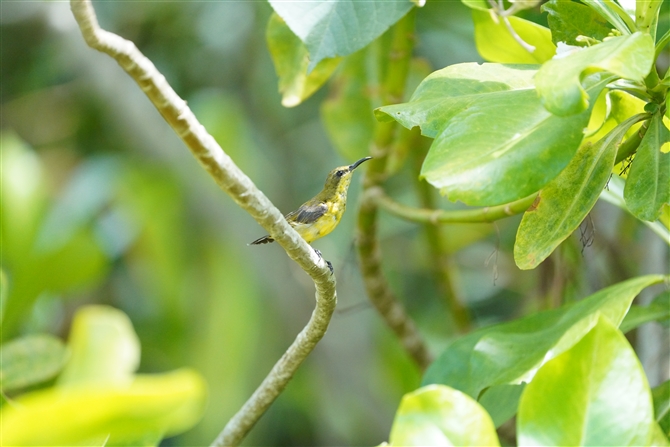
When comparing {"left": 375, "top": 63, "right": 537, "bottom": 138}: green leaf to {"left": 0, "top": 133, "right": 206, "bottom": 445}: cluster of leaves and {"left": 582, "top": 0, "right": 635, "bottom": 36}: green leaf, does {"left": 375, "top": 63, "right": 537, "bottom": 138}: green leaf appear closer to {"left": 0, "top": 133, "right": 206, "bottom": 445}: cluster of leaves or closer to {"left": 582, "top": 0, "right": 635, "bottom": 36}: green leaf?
{"left": 582, "top": 0, "right": 635, "bottom": 36}: green leaf

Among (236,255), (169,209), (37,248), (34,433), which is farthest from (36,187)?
(34,433)

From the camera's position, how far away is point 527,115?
0.88 metres

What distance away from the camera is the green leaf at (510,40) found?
124cm

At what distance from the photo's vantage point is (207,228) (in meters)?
3.17

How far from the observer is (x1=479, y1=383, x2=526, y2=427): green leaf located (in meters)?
1.18

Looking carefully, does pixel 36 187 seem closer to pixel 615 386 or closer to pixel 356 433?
pixel 356 433

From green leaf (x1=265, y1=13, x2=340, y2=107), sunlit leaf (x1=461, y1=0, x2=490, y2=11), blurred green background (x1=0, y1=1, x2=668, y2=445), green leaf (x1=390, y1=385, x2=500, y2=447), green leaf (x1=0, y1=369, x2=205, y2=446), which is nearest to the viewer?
green leaf (x1=0, y1=369, x2=205, y2=446)

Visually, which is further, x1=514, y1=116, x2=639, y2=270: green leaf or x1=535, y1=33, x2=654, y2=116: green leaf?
x1=514, y1=116, x2=639, y2=270: green leaf

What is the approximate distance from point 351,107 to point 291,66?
1.75 feet

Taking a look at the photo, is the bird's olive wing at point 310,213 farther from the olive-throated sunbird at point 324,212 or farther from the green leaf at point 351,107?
the green leaf at point 351,107

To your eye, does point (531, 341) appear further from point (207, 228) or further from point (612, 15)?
point (207, 228)

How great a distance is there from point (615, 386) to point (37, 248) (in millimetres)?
2250

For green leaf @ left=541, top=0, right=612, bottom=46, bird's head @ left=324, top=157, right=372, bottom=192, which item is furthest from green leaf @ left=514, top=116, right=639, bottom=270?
bird's head @ left=324, top=157, right=372, bottom=192

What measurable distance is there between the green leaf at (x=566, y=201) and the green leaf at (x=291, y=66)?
2.35 feet
